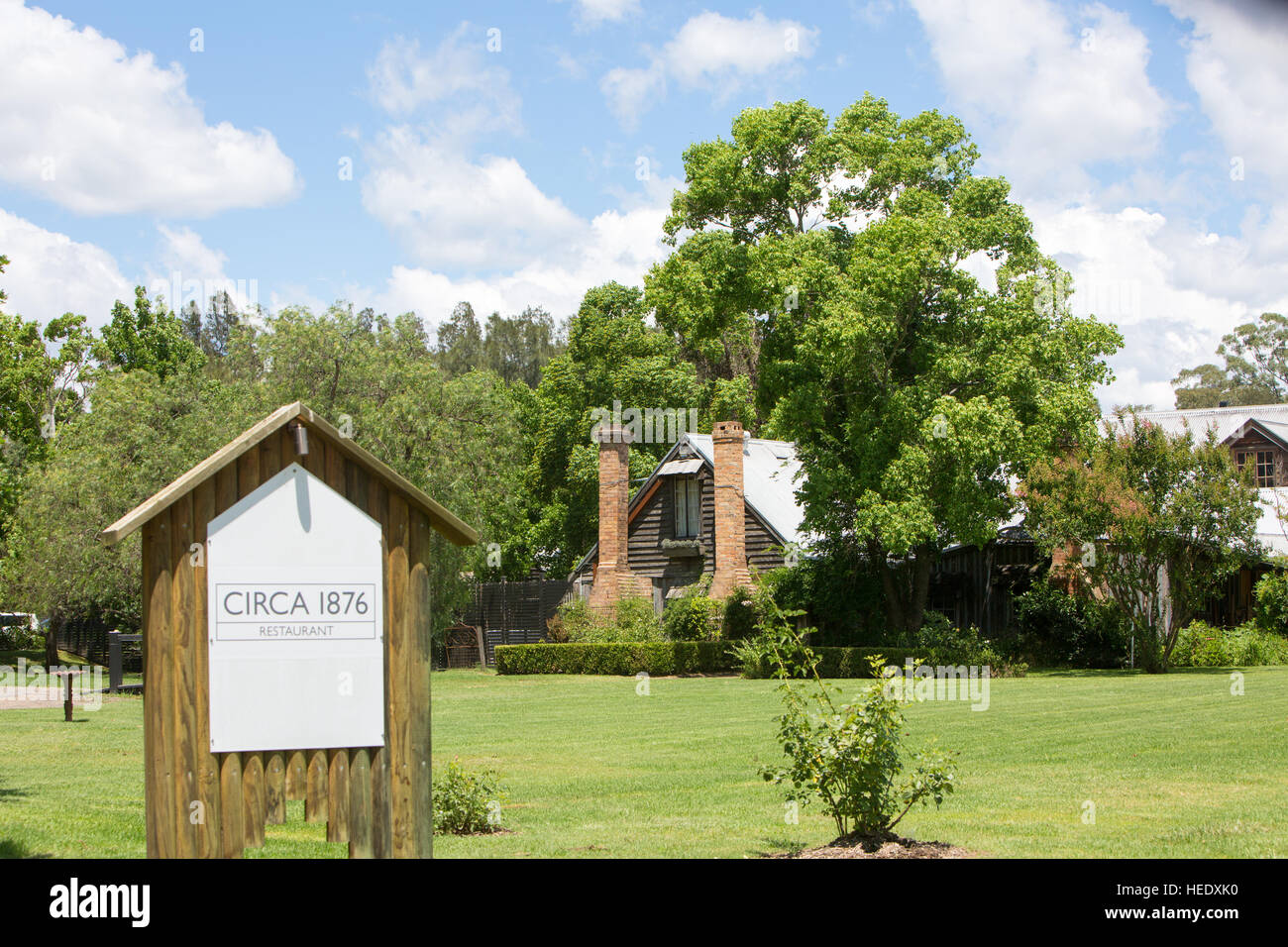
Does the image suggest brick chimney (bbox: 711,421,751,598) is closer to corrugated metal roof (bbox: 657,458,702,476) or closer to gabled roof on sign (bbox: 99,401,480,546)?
corrugated metal roof (bbox: 657,458,702,476)

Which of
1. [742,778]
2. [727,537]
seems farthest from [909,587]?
[742,778]

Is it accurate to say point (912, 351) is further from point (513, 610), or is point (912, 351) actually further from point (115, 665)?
point (115, 665)

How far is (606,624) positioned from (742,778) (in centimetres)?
2692

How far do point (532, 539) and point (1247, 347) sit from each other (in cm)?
6549

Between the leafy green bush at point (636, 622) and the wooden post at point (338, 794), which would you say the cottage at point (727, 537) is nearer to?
the leafy green bush at point (636, 622)

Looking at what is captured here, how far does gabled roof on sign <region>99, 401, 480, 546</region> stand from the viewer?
20.6 ft

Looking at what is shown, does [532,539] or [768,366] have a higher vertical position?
[768,366]

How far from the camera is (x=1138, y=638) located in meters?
31.1

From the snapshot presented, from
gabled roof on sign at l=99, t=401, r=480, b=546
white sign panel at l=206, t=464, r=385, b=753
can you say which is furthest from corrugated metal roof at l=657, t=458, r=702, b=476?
white sign panel at l=206, t=464, r=385, b=753

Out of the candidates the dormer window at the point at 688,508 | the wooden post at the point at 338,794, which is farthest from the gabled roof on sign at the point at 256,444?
the dormer window at the point at 688,508

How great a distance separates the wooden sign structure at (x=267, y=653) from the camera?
6363 millimetres

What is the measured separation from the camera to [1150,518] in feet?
97.1
